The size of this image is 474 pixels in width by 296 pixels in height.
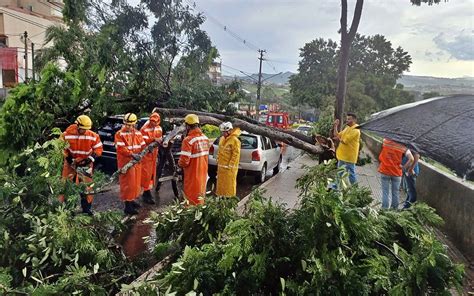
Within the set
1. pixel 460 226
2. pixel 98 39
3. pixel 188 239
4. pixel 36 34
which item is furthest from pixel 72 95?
pixel 36 34

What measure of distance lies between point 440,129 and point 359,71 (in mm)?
36758

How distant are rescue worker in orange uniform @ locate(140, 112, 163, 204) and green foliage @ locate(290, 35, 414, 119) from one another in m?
29.0

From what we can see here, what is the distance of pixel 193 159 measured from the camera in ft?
19.7

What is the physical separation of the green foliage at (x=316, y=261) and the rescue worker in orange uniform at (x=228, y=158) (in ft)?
12.1

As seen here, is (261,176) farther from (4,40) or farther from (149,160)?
(4,40)

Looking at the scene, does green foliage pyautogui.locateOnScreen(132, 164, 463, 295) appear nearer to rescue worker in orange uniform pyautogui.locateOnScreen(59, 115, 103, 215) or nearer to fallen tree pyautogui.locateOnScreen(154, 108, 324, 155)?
rescue worker in orange uniform pyautogui.locateOnScreen(59, 115, 103, 215)

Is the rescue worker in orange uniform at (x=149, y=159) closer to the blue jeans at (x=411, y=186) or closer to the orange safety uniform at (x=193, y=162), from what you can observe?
the orange safety uniform at (x=193, y=162)

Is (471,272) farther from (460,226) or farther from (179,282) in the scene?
(179,282)

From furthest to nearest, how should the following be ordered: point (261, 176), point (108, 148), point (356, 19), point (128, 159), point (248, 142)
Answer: point (356, 19)
point (261, 176)
point (248, 142)
point (108, 148)
point (128, 159)

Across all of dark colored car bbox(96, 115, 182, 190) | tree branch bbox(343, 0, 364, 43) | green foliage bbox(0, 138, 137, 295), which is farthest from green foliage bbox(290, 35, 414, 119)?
green foliage bbox(0, 138, 137, 295)

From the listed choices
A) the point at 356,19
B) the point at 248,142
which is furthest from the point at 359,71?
the point at 248,142

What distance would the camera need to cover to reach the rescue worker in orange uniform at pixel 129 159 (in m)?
6.30

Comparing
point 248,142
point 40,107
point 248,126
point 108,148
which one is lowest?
point 108,148

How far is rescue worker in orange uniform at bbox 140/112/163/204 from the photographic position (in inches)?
280
